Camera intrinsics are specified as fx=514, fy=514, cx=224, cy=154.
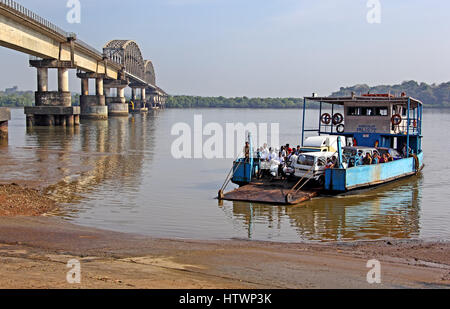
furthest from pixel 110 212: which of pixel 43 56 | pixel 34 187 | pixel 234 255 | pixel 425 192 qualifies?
pixel 43 56

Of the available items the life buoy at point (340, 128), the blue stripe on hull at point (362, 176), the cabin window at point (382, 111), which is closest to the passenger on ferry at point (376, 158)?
the blue stripe on hull at point (362, 176)

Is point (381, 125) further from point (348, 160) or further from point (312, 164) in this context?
point (312, 164)

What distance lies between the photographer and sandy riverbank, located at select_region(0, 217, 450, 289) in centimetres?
841

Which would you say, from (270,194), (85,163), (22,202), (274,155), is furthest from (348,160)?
(85,163)

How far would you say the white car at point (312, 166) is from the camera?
20.3m

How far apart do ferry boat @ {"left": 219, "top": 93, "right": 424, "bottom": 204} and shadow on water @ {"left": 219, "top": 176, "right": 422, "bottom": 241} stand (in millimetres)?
579

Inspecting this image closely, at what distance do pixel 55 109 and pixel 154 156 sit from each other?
3183cm

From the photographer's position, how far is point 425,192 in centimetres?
2288

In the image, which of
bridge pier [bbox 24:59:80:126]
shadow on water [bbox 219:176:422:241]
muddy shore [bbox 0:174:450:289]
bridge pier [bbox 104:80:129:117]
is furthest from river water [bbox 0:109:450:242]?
bridge pier [bbox 104:80:129:117]

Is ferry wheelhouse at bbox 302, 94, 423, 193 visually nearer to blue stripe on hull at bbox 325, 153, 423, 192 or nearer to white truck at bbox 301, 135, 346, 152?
blue stripe on hull at bbox 325, 153, 423, 192

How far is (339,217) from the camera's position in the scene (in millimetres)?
17016

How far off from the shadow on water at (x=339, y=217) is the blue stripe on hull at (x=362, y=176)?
0.51m

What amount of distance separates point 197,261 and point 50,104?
5774 cm
